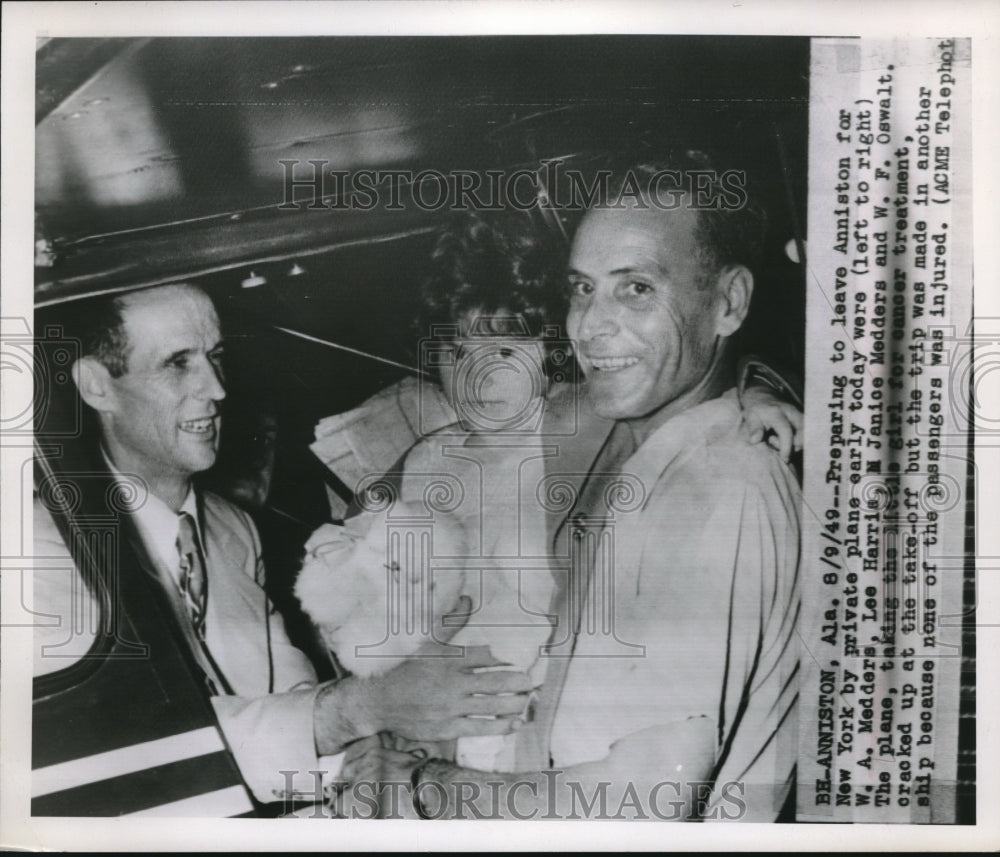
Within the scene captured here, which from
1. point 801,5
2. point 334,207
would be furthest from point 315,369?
point 801,5

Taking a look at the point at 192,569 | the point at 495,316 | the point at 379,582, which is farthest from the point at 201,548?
the point at 495,316

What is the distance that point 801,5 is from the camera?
4.74 feet

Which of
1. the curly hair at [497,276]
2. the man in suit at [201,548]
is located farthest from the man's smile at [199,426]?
the curly hair at [497,276]

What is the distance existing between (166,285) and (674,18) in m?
0.95

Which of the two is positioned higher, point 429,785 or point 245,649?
point 245,649

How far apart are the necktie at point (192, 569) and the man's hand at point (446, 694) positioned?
0.30 metres

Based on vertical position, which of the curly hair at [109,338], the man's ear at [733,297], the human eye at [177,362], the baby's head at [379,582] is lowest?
the baby's head at [379,582]

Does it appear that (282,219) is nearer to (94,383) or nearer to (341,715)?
(94,383)

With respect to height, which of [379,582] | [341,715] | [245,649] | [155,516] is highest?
[155,516]

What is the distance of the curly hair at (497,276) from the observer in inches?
56.8

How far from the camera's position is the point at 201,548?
146 centimetres

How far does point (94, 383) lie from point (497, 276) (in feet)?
2.28

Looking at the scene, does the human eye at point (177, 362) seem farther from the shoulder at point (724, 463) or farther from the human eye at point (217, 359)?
the shoulder at point (724, 463)

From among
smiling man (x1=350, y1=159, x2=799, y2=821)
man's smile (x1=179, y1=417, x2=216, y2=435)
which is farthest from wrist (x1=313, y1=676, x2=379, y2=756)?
man's smile (x1=179, y1=417, x2=216, y2=435)
